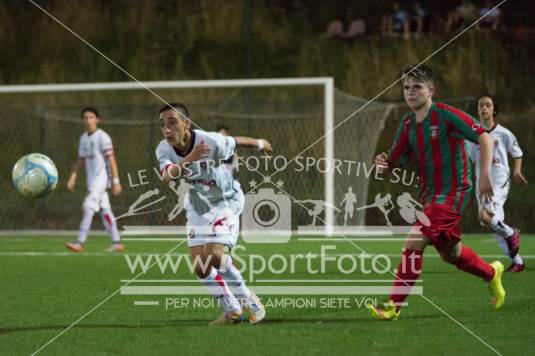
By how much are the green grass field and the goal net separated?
653 centimetres

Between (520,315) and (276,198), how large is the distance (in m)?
10.3

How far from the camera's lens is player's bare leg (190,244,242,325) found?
7008 mm

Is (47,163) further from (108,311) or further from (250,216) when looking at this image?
(250,216)

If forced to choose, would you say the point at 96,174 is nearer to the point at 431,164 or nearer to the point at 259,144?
the point at 259,144

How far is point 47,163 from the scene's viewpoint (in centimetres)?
1038

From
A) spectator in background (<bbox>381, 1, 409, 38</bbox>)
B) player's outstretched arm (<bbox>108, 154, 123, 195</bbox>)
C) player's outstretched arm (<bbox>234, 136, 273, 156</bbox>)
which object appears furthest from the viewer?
spectator in background (<bbox>381, 1, 409, 38</bbox>)

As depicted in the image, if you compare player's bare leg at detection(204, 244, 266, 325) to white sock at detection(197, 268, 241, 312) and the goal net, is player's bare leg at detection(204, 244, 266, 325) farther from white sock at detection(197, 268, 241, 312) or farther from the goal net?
the goal net

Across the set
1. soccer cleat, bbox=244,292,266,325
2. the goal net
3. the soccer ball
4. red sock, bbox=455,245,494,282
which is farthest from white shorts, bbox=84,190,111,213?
red sock, bbox=455,245,494,282

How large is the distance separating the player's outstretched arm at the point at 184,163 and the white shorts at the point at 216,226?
0.42m

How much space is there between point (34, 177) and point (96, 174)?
155 inches

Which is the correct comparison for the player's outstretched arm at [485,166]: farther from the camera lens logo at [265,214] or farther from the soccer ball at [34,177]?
the camera lens logo at [265,214]

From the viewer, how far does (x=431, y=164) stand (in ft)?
23.5

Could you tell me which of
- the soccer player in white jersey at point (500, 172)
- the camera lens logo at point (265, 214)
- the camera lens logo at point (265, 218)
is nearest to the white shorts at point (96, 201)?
the camera lens logo at point (265, 218)

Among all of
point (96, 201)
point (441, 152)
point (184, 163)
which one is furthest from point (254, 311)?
point (96, 201)
